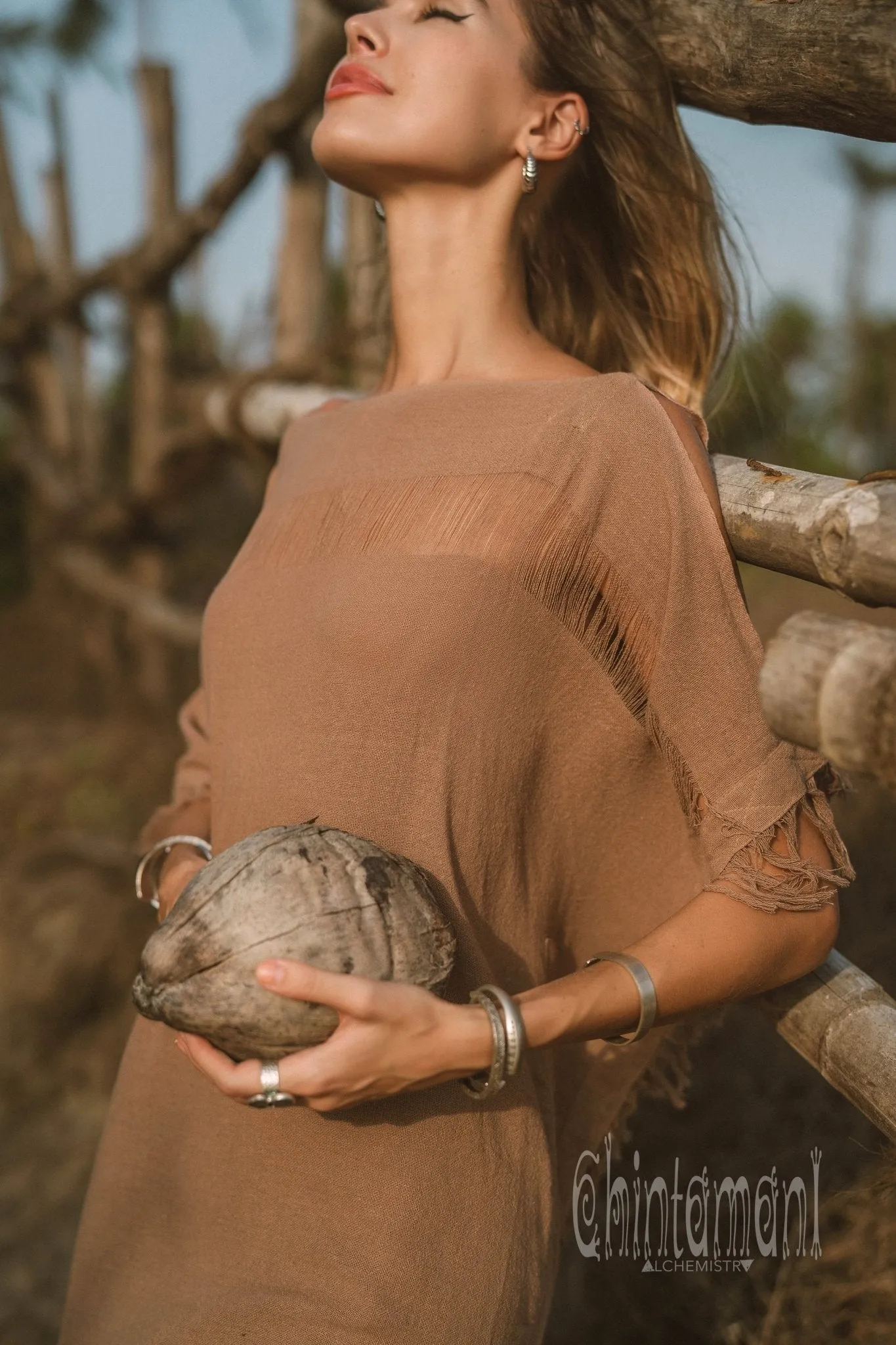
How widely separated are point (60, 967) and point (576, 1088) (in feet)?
8.37

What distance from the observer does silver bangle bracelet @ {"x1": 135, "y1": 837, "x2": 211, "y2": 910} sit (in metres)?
1.70

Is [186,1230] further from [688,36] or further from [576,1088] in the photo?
[688,36]

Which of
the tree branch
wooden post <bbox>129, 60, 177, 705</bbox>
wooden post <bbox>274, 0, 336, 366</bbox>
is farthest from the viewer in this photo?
wooden post <bbox>129, 60, 177, 705</bbox>

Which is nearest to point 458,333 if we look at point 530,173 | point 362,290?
point 530,173

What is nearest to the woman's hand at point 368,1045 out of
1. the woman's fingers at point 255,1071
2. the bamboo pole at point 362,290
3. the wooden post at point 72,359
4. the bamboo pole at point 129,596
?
the woman's fingers at point 255,1071

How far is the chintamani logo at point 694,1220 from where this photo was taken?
1868mm

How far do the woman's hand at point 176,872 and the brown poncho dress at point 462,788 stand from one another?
97 millimetres

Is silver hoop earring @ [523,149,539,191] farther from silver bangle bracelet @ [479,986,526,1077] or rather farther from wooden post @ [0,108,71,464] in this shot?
wooden post @ [0,108,71,464]

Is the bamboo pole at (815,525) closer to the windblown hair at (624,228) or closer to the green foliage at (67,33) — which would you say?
the windblown hair at (624,228)

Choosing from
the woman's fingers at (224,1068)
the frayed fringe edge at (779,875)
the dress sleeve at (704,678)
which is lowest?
the woman's fingers at (224,1068)

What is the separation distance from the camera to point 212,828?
5.37 feet

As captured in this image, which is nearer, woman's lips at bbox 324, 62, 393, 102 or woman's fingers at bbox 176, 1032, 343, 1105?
woman's fingers at bbox 176, 1032, 343, 1105

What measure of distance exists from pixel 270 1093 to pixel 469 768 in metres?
0.43

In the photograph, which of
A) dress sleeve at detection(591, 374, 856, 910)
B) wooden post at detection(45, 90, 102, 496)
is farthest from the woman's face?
wooden post at detection(45, 90, 102, 496)
